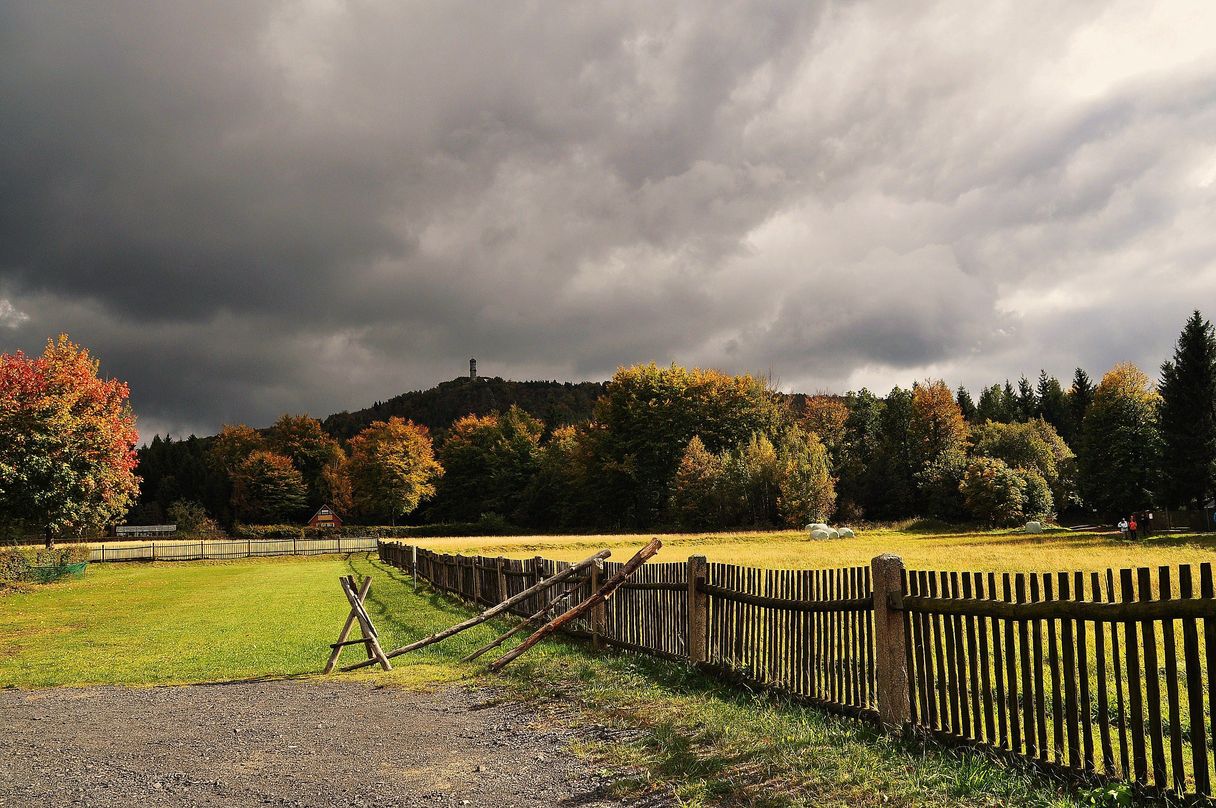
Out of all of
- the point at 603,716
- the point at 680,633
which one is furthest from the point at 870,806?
the point at 680,633

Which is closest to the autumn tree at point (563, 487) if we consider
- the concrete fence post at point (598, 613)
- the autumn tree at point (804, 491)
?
the autumn tree at point (804, 491)

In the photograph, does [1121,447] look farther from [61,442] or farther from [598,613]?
[61,442]

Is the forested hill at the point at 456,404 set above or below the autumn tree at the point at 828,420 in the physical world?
above

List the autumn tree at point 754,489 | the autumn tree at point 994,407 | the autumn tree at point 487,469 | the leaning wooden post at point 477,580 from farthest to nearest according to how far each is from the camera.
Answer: the autumn tree at point 994,407 → the autumn tree at point 487,469 → the autumn tree at point 754,489 → the leaning wooden post at point 477,580

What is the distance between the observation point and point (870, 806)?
5645mm

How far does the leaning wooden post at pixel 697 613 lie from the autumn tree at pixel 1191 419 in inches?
2491

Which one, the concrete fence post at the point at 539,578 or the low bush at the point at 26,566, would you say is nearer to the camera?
the concrete fence post at the point at 539,578

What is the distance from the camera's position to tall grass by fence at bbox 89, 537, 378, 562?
55125 mm

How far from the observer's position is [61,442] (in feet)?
117

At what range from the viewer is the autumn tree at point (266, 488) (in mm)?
106938

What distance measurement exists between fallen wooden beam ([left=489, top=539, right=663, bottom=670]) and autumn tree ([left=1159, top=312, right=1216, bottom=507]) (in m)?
62.6

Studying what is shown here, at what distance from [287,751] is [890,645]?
598 cm

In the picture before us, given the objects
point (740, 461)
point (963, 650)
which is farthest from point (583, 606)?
point (740, 461)

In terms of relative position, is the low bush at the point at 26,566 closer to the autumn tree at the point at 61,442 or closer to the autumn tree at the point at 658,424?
the autumn tree at the point at 61,442
